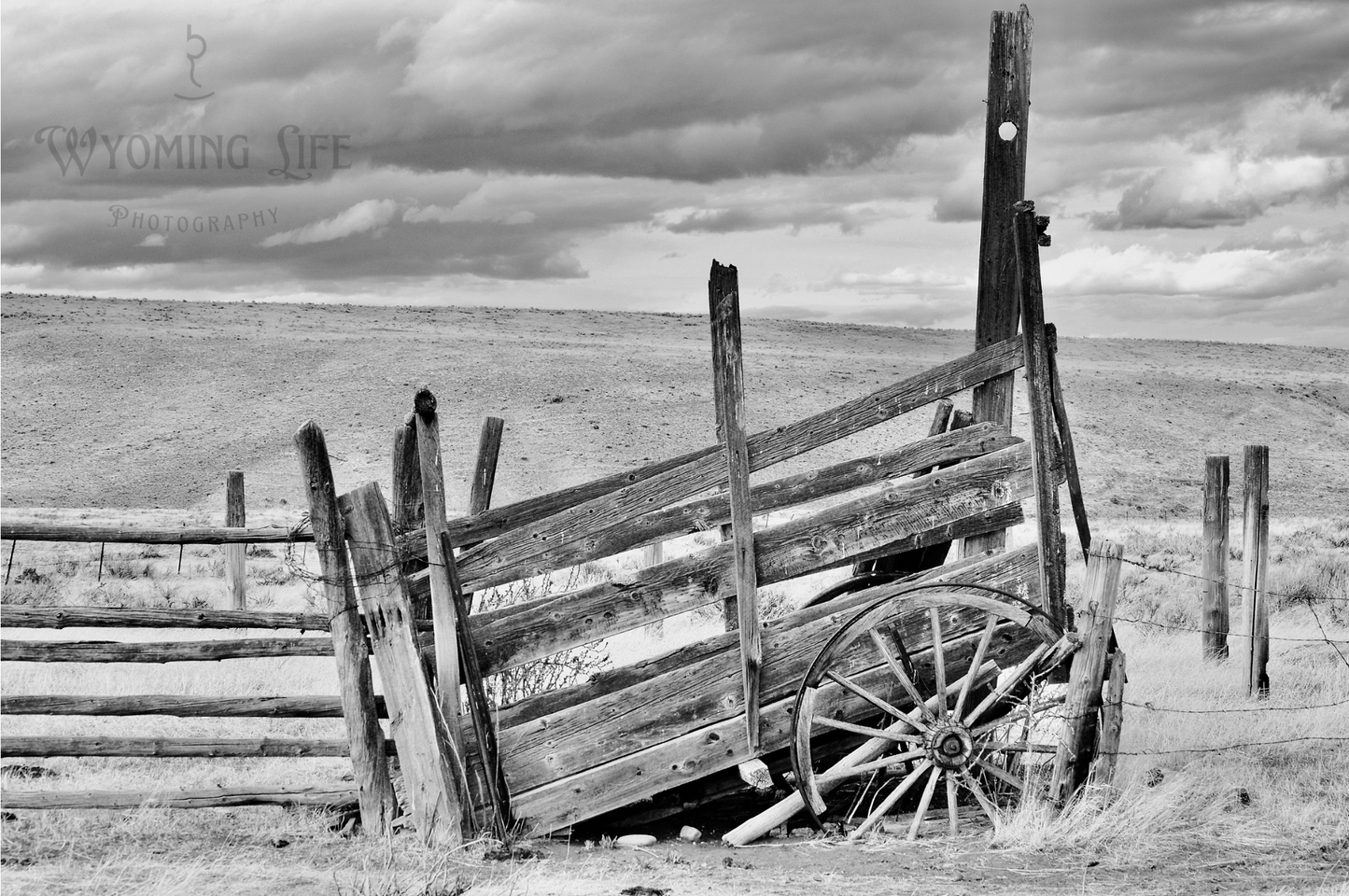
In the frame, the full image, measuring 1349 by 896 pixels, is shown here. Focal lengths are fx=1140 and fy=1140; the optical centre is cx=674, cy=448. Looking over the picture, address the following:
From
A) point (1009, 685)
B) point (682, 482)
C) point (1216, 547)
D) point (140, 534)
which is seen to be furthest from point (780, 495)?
point (1216, 547)

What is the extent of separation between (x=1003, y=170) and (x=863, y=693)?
3.04 m

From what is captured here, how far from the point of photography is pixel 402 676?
17.4ft

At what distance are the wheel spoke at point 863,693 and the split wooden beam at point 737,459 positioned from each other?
1.22 ft

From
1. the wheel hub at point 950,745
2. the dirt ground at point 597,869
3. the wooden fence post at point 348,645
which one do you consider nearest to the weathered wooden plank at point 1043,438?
the wheel hub at point 950,745

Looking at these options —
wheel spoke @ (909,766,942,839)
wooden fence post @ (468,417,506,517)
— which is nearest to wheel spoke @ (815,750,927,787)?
wheel spoke @ (909,766,942,839)

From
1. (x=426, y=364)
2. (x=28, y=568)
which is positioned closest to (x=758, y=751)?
Answer: (x=28, y=568)

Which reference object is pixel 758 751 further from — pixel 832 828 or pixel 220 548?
pixel 220 548

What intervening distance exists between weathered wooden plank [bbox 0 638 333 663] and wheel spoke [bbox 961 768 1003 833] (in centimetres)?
315

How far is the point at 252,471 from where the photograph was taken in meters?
31.9

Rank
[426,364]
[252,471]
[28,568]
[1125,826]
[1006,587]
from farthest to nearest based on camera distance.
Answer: [426,364]
[252,471]
[28,568]
[1006,587]
[1125,826]

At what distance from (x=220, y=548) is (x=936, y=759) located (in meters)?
16.9

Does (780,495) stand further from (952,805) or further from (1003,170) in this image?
(1003,170)

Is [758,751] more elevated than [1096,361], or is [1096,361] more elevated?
[1096,361]

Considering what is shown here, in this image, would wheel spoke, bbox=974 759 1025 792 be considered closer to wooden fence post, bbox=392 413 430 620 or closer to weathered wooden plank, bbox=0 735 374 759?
wooden fence post, bbox=392 413 430 620
